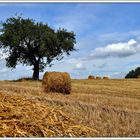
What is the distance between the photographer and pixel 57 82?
10195 mm

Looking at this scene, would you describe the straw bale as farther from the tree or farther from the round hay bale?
the tree

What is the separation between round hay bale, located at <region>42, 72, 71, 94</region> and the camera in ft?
33.1

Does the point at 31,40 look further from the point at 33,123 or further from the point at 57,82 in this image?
the point at 33,123

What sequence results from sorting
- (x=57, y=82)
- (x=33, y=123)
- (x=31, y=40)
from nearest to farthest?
(x=33, y=123)
(x=57, y=82)
(x=31, y=40)

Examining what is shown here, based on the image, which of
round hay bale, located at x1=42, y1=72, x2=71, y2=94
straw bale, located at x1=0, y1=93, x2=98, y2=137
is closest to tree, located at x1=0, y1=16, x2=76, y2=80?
round hay bale, located at x1=42, y1=72, x2=71, y2=94

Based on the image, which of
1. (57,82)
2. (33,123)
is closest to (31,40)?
(57,82)

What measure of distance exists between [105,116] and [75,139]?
1861 mm

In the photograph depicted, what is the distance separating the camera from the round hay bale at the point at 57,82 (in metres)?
10.1

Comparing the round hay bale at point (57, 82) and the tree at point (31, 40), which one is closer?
the round hay bale at point (57, 82)

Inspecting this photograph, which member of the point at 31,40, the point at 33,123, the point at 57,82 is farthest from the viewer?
the point at 31,40

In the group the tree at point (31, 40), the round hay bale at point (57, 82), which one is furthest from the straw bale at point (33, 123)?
the tree at point (31, 40)

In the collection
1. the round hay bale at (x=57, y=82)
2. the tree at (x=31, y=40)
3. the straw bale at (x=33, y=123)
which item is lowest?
the straw bale at (x=33, y=123)

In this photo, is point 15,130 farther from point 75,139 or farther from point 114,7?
point 114,7

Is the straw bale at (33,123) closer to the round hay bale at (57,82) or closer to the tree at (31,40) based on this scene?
the round hay bale at (57,82)
